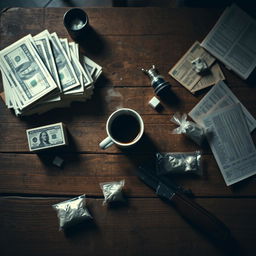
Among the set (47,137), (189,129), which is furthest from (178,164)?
(47,137)

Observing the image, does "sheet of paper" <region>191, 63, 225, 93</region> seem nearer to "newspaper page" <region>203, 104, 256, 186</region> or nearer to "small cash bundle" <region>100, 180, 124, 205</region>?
"newspaper page" <region>203, 104, 256, 186</region>

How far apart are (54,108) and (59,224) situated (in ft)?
1.35

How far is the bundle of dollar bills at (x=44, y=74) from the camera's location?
3.73 feet

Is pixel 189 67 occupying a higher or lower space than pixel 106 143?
higher

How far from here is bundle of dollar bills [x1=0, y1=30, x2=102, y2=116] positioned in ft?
3.73

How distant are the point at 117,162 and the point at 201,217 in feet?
1.10

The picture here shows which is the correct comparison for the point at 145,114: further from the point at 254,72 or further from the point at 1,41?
the point at 1,41

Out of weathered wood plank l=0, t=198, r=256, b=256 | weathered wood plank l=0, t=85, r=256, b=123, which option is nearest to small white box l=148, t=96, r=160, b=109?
weathered wood plank l=0, t=85, r=256, b=123

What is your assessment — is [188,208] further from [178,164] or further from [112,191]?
[112,191]

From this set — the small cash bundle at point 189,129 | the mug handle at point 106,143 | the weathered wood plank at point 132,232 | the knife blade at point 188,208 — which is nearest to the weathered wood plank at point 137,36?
the small cash bundle at point 189,129

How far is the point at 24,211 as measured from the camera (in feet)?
3.75

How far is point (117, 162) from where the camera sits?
114cm

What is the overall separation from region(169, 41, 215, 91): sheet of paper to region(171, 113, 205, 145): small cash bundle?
0.12 metres

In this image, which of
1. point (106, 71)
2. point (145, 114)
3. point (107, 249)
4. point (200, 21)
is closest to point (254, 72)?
point (200, 21)
